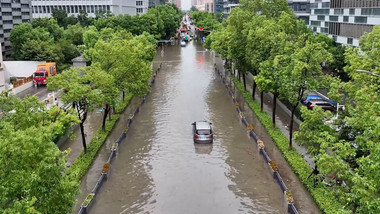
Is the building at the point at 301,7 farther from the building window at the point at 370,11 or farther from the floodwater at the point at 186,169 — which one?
the floodwater at the point at 186,169

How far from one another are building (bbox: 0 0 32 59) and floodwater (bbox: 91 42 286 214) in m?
49.9

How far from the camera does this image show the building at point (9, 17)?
87250 millimetres

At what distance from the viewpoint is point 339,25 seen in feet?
223

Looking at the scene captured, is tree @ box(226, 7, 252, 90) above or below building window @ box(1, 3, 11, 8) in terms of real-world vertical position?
below

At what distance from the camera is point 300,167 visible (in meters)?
31.1

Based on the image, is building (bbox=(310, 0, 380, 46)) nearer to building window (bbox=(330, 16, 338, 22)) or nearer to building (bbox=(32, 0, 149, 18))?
building window (bbox=(330, 16, 338, 22))

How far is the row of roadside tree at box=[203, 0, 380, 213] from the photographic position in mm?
16641

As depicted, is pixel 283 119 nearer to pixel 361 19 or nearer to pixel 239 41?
pixel 239 41

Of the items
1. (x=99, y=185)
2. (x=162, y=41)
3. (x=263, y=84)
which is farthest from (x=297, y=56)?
(x=162, y=41)

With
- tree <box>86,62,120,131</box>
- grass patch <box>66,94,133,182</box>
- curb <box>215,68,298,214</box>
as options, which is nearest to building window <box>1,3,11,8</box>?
grass patch <box>66,94,133,182</box>

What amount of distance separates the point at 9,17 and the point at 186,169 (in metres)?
76.1

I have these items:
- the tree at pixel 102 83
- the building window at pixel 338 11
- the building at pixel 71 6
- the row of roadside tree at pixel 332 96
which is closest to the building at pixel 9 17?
the building at pixel 71 6

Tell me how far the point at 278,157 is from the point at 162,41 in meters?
109

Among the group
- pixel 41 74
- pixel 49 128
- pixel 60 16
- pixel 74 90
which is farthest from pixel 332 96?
pixel 60 16
